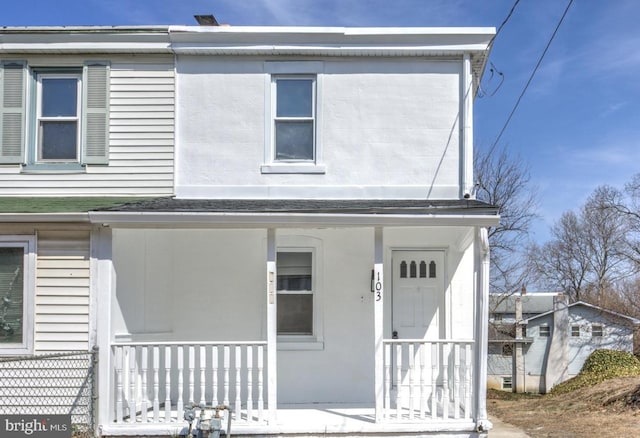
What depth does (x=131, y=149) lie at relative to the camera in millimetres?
8805

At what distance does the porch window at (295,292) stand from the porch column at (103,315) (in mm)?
2460

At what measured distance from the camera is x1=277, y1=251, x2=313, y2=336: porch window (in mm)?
9055

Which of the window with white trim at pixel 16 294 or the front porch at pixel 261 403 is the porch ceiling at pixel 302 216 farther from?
the front porch at pixel 261 403

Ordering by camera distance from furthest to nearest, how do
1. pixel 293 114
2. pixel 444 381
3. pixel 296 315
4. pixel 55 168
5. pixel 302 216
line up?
1. pixel 296 315
2. pixel 293 114
3. pixel 55 168
4. pixel 444 381
5. pixel 302 216

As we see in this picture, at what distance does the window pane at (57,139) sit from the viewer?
882 centimetres

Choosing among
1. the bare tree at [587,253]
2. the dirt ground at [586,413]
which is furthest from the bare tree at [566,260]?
the dirt ground at [586,413]

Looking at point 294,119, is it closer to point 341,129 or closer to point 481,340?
point 341,129

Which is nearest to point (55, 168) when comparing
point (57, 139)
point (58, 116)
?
point (57, 139)

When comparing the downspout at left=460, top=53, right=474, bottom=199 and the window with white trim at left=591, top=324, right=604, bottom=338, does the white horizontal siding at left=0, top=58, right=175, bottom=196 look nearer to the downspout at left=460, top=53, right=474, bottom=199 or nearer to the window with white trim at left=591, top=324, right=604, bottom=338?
the downspout at left=460, top=53, right=474, bottom=199

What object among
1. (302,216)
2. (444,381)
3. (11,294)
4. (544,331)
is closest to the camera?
(302,216)

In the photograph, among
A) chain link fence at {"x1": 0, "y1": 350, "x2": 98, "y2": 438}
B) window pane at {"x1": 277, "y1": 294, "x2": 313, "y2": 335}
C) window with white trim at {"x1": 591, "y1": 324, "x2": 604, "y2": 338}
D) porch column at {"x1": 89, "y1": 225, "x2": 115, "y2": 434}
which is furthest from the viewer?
window with white trim at {"x1": 591, "y1": 324, "x2": 604, "y2": 338}

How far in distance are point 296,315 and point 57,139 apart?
4.10 meters

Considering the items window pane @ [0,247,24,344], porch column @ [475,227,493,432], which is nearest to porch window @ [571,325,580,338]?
porch column @ [475,227,493,432]

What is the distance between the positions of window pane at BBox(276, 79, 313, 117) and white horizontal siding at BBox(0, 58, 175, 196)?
1.48m
